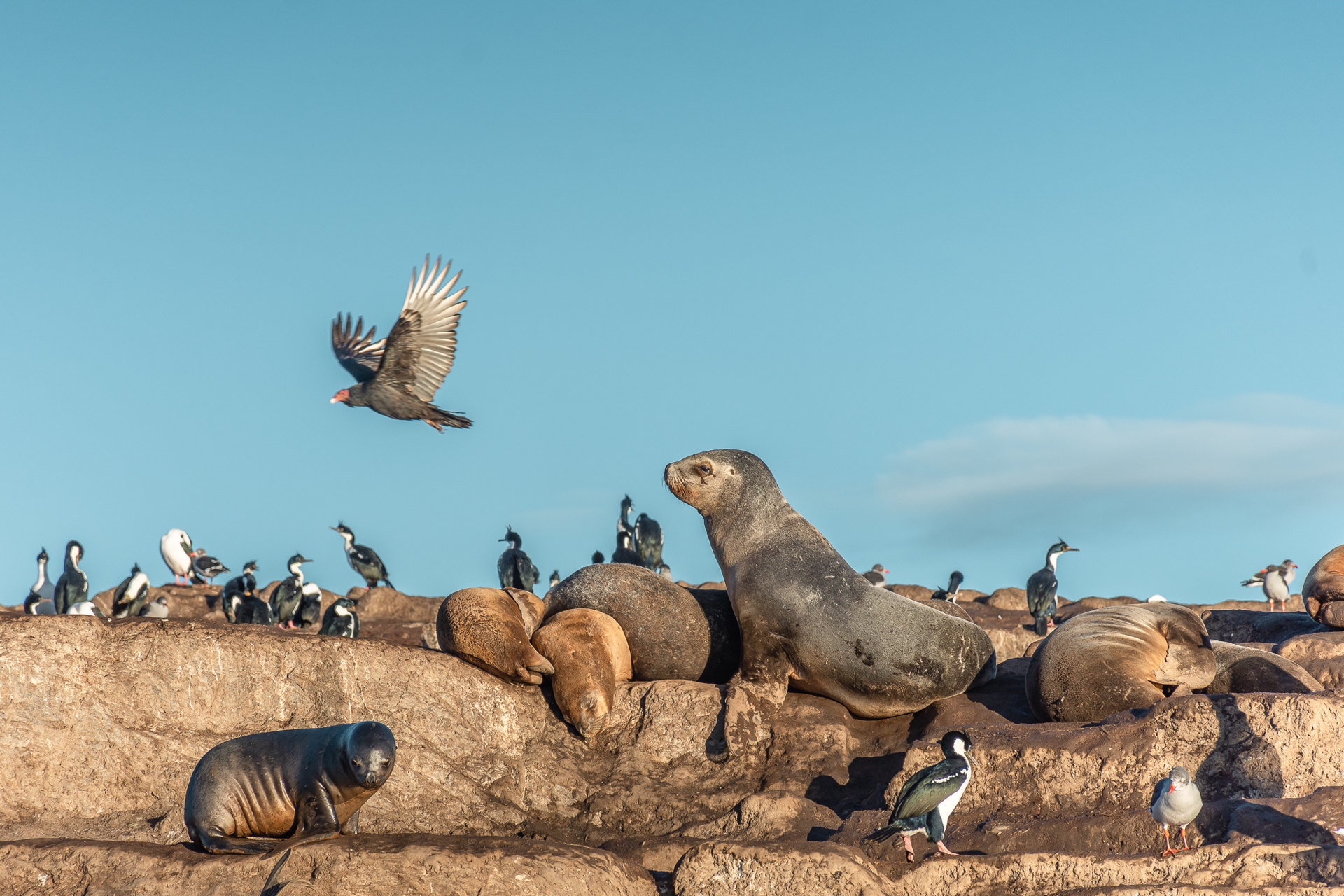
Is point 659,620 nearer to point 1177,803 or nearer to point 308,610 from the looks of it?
point 1177,803

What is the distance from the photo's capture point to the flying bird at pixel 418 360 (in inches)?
560

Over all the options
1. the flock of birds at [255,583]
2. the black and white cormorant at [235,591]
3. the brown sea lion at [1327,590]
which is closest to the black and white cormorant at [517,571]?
the flock of birds at [255,583]

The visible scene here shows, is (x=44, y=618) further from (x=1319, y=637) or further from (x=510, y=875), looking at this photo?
(x=1319, y=637)

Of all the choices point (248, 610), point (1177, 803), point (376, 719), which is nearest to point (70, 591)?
point (248, 610)

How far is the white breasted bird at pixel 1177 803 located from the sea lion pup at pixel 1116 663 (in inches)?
102

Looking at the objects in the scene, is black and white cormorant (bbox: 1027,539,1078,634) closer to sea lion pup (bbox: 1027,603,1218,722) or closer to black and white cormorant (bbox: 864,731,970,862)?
sea lion pup (bbox: 1027,603,1218,722)

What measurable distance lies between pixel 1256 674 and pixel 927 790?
151 inches

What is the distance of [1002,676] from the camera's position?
10477 millimetres

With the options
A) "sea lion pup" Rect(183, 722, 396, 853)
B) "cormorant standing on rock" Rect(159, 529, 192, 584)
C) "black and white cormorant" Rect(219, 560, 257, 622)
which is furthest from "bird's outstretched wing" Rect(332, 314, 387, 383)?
"cormorant standing on rock" Rect(159, 529, 192, 584)

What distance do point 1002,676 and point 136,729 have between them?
664cm

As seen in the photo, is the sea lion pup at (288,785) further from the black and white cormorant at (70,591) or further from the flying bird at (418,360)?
the black and white cormorant at (70,591)

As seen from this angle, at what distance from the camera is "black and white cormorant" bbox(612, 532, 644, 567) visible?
23.6 meters

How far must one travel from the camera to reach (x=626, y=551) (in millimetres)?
25062

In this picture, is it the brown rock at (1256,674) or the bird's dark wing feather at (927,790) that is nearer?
the bird's dark wing feather at (927,790)
